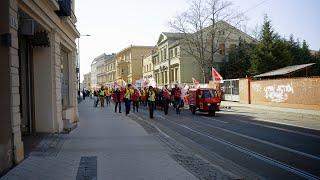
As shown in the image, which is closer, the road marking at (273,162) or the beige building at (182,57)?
the road marking at (273,162)

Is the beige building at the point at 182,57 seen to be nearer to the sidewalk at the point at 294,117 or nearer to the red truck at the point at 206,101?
the sidewalk at the point at 294,117

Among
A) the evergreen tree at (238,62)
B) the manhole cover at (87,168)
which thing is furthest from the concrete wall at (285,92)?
the evergreen tree at (238,62)

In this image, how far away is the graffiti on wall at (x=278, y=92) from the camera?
99.1 ft

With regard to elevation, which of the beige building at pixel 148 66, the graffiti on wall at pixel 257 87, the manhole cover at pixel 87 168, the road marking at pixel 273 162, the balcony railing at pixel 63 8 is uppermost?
the beige building at pixel 148 66

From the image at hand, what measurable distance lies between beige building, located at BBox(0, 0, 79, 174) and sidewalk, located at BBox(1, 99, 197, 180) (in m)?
0.65

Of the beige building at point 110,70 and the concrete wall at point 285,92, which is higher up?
the beige building at point 110,70

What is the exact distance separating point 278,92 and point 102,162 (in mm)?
24283

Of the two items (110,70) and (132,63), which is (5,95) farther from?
(110,70)

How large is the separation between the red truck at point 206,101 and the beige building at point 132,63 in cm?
7518

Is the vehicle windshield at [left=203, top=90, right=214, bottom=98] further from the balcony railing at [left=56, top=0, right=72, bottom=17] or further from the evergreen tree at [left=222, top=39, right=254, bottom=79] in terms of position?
the evergreen tree at [left=222, top=39, right=254, bottom=79]

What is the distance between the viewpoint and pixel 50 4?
13.1m

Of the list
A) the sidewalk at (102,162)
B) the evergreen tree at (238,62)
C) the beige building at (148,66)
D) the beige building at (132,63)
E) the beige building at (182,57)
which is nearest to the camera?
the sidewalk at (102,162)

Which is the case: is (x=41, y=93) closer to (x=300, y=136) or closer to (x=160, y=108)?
(x=300, y=136)

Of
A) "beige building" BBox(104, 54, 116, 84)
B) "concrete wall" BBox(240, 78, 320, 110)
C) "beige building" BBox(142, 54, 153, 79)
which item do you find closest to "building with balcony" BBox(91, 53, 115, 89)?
"beige building" BBox(104, 54, 116, 84)
